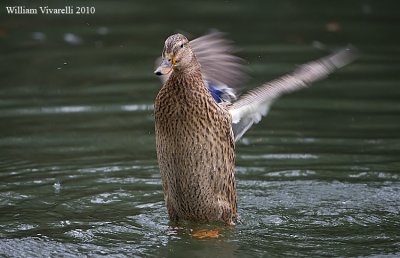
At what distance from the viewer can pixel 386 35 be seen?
12094 millimetres

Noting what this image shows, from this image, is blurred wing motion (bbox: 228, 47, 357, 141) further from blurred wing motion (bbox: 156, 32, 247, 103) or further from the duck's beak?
the duck's beak

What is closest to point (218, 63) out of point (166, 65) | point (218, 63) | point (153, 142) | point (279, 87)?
point (218, 63)

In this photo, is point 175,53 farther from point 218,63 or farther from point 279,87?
point 218,63

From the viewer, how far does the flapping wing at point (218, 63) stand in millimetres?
7559

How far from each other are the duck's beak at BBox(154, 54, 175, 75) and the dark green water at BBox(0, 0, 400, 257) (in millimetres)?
1205

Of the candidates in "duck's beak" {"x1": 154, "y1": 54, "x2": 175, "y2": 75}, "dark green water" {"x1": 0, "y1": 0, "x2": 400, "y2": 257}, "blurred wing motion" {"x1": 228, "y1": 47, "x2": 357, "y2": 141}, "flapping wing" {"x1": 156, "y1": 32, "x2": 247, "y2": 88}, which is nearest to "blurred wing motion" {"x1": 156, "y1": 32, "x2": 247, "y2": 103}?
"flapping wing" {"x1": 156, "y1": 32, "x2": 247, "y2": 88}

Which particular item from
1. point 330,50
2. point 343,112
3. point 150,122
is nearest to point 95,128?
point 150,122

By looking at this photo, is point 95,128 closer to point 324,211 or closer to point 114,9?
point 324,211

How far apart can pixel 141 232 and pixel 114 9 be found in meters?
7.13

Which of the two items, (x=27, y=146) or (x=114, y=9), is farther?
(x=114, y=9)

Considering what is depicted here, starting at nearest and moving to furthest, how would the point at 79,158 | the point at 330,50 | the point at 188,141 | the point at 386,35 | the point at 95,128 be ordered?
1. the point at 188,141
2. the point at 79,158
3. the point at 95,128
4. the point at 330,50
5. the point at 386,35

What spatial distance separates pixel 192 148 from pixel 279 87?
92cm

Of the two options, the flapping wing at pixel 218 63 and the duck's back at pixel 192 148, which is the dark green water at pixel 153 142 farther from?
the flapping wing at pixel 218 63

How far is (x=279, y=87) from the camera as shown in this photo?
7.05 meters
